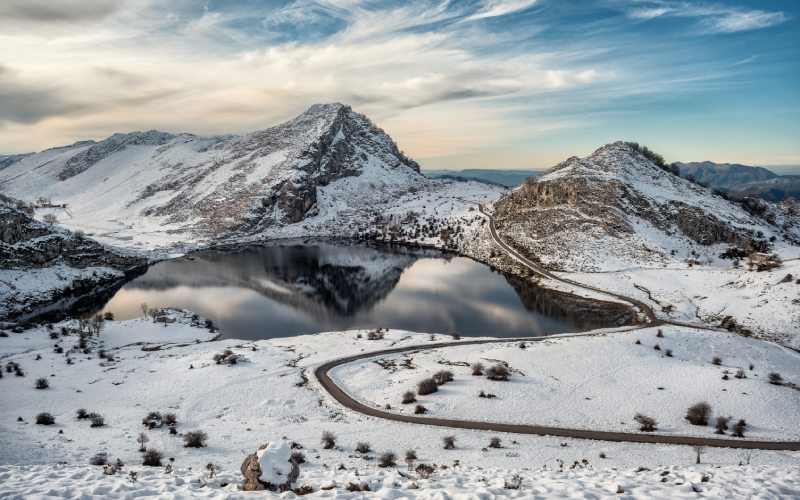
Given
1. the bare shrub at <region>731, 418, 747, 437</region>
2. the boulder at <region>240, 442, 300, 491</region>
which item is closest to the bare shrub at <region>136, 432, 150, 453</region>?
the boulder at <region>240, 442, 300, 491</region>

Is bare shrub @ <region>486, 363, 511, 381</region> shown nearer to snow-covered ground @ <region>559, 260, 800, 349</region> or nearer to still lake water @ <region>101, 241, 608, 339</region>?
still lake water @ <region>101, 241, 608, 339</region>

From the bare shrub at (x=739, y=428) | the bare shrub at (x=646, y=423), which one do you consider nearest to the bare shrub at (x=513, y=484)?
the bare shrub at (x=646, y=423)

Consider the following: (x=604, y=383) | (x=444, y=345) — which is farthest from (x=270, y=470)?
(x=444, y=345)

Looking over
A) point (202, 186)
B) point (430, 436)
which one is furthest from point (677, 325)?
point (202, 186)

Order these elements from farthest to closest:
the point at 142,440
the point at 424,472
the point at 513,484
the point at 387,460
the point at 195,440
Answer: the point at 195,440 < the point at 142,440 < the point at 387,460 < the point at 424,472 < the point at 513,484

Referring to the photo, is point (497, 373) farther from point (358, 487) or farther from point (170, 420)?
point (170, 420)

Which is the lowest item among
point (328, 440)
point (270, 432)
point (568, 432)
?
point (568, 432)
